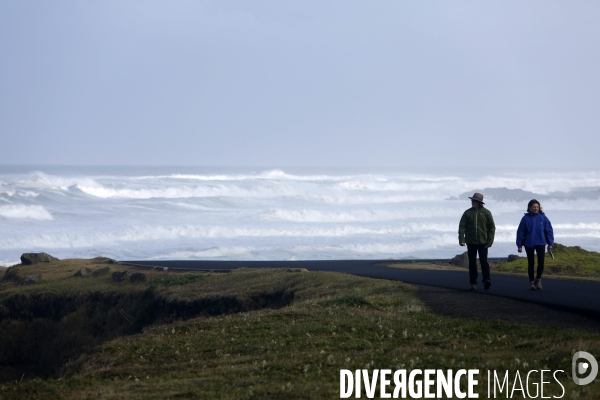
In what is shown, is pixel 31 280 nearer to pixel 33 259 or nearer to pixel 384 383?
pixel 33 259

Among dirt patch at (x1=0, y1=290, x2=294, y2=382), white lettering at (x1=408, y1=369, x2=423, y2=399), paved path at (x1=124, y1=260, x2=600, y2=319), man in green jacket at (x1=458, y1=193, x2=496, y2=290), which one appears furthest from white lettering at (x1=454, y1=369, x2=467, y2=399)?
dirt patch at (x1=0, y1=290, x2=294, y2=382)

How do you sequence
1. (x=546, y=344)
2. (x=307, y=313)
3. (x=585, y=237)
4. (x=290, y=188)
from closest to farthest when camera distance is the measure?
(x=546, y=344) → (x=307, y=313) → (x=585, y=237) → (x=290, y=188)

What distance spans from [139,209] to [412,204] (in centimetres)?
2514

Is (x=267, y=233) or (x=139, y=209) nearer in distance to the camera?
(x=267, y=233)

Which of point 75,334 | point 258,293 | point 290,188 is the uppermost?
point 290,188

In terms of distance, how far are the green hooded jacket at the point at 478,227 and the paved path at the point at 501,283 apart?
3.43ft

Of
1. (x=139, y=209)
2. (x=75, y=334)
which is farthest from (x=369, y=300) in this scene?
(x=139, y=209)

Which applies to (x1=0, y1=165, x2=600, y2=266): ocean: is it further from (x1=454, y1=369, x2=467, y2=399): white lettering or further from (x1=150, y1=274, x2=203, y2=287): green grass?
(x1=454, y1=369, x2=467, y2=399): white lettering

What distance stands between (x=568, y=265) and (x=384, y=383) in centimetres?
1582

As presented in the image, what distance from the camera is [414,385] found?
7188 millimetres

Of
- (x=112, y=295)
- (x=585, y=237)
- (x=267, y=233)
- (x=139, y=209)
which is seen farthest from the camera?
(x=139, y=209)

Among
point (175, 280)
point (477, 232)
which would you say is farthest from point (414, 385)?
point (175, 280)

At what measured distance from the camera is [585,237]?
41.7m

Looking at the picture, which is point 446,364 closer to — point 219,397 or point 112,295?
point 219,397
